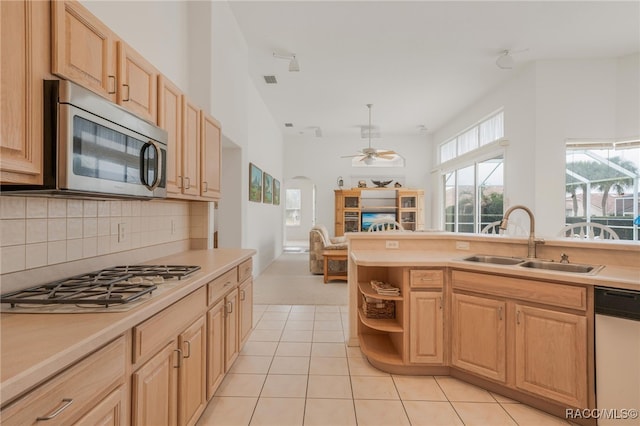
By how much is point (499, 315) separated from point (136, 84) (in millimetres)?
2675

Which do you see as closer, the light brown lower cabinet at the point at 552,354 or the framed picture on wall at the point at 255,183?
the light brown lower cabinet at the point at 552,354

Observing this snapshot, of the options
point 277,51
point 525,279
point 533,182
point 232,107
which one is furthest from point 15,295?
point 533,182

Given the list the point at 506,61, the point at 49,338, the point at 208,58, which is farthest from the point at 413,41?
the point at 49,338

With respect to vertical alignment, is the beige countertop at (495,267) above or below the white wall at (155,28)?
below

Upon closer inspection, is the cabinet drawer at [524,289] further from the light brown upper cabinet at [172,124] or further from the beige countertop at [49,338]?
the light brown upper cabinet at [172,124]

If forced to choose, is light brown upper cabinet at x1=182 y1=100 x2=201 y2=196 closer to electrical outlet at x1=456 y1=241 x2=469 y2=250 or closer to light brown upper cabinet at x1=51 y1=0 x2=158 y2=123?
light brown upper cabinet at x1=51 y1=0 x2=158 y2=123

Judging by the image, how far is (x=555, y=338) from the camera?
6.27 feet

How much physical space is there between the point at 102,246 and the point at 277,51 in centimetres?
347

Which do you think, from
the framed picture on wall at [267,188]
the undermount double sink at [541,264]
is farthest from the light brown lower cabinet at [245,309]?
the framed picture on wall at [267,188]

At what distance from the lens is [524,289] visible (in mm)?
2018

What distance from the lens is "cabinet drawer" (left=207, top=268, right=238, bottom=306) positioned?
1.88 metres

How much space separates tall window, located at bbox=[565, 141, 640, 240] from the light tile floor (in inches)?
140

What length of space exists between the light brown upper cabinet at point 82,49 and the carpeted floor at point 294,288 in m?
3.40

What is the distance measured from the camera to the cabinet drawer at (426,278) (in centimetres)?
237
